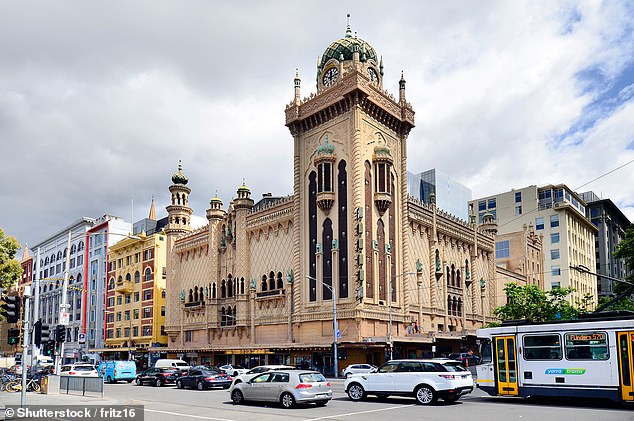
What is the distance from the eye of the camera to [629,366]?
21141mm

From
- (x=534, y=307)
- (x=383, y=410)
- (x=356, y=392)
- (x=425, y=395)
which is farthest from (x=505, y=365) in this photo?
(x=534, y=307)

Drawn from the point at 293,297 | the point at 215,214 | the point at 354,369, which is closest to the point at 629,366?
the point at 354,369

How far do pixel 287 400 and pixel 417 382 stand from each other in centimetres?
514

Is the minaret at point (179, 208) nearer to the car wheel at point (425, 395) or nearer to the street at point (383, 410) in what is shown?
the street at point (383, 410)

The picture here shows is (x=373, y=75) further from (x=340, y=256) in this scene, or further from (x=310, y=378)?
(x=310, y=378)

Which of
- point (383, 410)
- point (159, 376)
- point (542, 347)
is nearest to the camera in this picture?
point (383, 410)

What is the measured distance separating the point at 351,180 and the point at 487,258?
96.2 ft

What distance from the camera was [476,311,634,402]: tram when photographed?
21.4 metres

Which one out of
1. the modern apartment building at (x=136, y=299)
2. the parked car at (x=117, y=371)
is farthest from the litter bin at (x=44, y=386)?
the modern apartment building at (x=136, y=299)

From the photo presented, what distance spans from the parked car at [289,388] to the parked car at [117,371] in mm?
23008

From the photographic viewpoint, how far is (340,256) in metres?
53.9

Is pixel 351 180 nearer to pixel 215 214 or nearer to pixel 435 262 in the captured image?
pixel 435 262

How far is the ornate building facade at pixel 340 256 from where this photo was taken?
53156 mm

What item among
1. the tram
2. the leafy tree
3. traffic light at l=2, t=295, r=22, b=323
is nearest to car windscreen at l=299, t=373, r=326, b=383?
the tram
